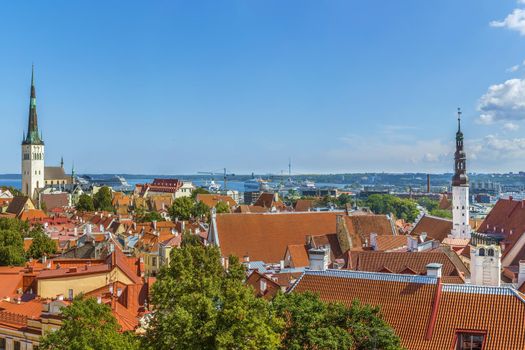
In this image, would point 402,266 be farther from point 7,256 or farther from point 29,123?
point 29,123

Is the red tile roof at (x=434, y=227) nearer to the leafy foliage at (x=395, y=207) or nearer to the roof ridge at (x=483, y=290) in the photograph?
the roof ridge at (x=483, y=290)

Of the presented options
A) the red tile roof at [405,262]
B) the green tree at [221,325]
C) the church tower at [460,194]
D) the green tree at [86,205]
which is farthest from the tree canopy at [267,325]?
the green tree at [86,205]

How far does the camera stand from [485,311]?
1009 inches

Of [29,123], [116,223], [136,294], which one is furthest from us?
[29,123]

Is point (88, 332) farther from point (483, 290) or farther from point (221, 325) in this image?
point (483, 290)

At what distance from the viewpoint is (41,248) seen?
2613 inches

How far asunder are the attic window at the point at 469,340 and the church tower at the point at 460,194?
58024 mm

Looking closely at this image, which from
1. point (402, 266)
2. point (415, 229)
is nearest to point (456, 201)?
point (415, 229)

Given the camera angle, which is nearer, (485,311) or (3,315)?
(485,311)

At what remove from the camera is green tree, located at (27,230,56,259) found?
65938mm

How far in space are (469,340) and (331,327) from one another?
6.53 metres

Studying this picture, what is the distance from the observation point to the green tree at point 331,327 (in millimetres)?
21625

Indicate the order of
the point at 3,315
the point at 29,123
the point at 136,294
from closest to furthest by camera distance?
the point at 3,315
the point at 136,294
the point at 29,123

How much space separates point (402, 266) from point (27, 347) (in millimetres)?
22879
